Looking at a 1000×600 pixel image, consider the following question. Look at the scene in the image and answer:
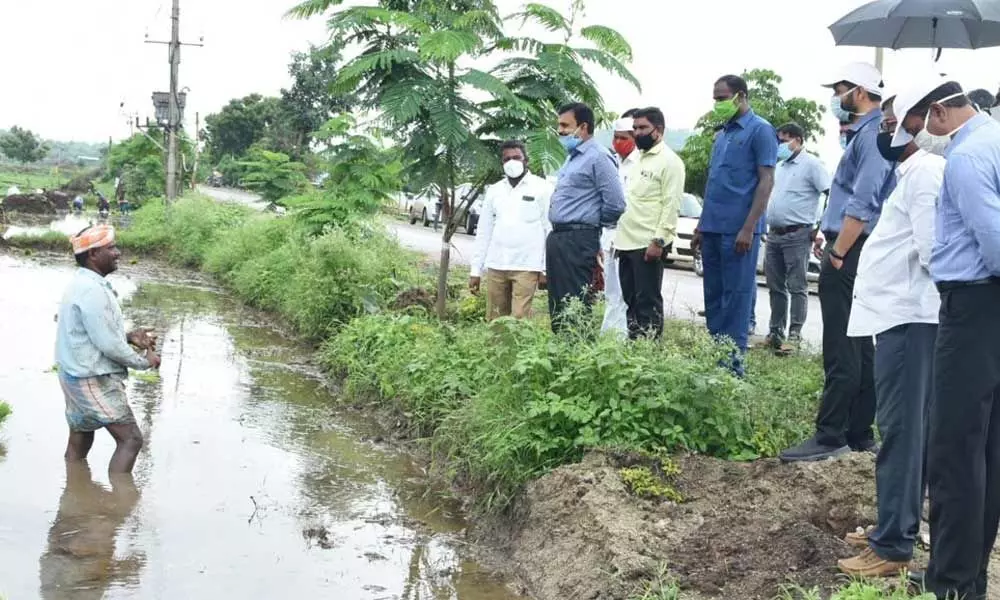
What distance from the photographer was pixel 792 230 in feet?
29.7

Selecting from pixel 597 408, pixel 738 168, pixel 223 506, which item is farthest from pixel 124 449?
pixel 738 168

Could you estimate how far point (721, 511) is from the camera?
4.92 meters

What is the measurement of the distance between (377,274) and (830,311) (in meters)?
6.79

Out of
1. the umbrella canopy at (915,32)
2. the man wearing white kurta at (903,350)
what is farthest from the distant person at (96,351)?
the umbrella canopy at (915,32)

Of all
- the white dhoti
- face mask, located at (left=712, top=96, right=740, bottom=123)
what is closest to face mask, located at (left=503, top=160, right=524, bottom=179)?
the white dhoti

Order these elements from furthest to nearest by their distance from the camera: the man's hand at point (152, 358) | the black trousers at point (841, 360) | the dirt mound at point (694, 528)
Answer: the man's hand at point (152, 358) < the black trousers at point (841, 360) < the dirt mound at point (694, 528)

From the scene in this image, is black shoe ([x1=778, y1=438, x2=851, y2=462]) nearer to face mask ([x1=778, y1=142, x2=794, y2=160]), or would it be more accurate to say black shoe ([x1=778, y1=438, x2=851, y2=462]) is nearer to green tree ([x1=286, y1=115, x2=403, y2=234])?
face mask ([x1=778, y1=142, x2=794, y2=160])

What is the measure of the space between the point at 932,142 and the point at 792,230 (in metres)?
5.30

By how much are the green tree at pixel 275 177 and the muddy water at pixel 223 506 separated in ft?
36.3

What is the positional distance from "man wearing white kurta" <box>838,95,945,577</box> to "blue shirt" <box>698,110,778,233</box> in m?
2.44

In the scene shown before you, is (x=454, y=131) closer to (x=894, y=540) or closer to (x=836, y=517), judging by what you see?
(x=836, y=517)

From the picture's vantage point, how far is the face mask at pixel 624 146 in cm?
810

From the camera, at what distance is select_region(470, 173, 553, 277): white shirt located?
8.17m

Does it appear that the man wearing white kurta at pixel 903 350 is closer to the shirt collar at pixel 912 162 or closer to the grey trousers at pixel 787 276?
the shirt collar at pixel 912 162
